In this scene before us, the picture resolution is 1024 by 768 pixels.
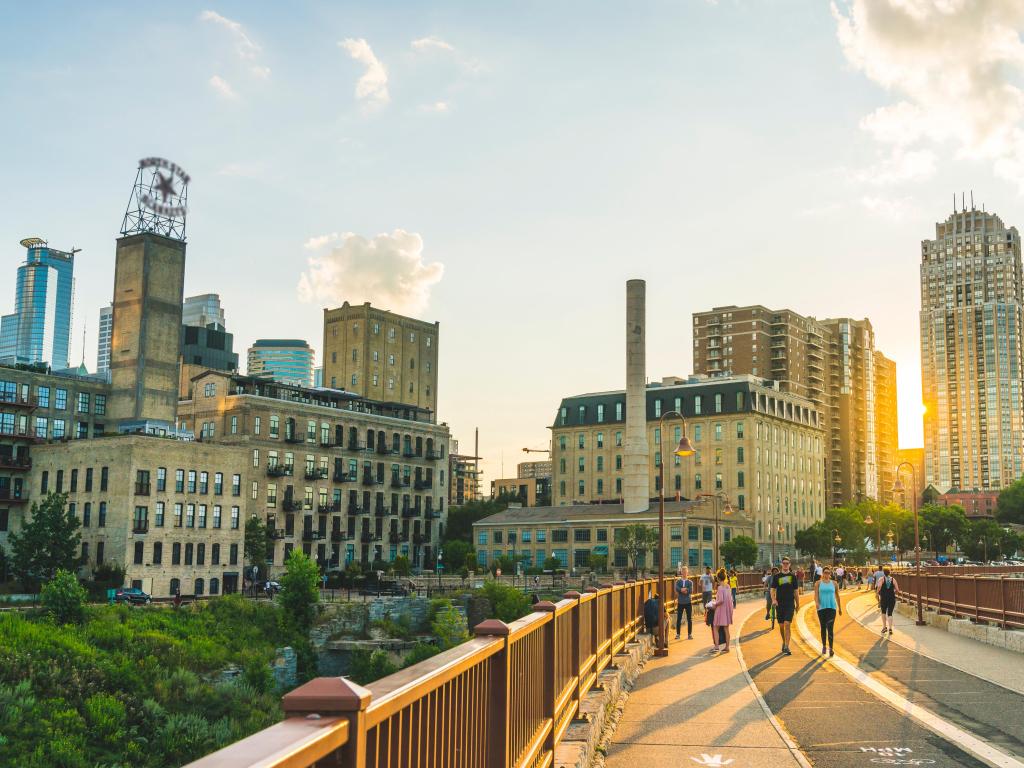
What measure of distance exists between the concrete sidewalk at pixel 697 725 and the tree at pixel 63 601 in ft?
144

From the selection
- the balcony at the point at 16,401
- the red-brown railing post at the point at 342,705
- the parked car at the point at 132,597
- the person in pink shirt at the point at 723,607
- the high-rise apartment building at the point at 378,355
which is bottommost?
the parked car at the point at 132,597

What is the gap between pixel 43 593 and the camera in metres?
56.0

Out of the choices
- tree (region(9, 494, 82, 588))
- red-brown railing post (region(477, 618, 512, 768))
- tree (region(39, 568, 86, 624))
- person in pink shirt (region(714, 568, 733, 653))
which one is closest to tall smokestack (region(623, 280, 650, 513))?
tree (region(9, 494, 82, 588))

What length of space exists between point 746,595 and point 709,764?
49.2 m

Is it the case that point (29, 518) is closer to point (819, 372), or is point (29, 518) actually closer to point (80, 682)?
point (80, 682)

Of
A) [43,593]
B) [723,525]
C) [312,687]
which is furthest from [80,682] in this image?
[723,525]

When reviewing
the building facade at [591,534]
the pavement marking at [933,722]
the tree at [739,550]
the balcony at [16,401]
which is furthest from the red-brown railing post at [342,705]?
the tree at [739,550]

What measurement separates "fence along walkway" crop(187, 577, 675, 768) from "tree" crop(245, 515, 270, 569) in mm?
76026

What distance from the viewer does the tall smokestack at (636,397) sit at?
107250mm

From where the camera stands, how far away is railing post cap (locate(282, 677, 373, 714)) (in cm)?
335

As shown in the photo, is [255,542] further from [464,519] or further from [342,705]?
[342,705]

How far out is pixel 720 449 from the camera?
128 meters

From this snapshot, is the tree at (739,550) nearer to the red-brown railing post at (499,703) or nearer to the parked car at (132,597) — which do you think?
the parked car at (132,597)

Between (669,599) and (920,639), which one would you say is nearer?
(920,639)
